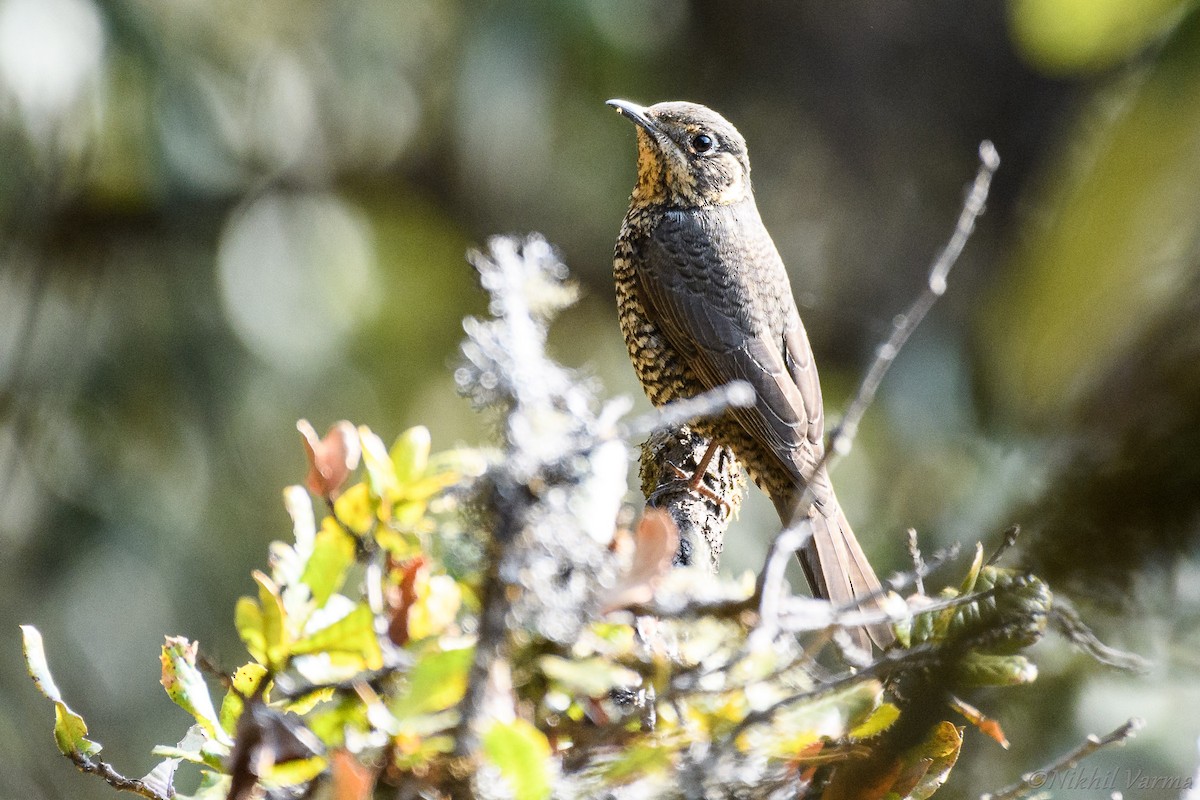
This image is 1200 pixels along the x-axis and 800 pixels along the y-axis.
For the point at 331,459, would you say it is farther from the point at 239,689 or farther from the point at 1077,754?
the point at 1077,754

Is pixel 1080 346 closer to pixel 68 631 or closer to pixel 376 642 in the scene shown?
pixel 376 642

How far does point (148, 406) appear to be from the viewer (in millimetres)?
5852

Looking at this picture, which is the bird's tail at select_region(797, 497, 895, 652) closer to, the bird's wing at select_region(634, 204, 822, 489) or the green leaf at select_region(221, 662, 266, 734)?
the bird's wing at select_region(634, 204, 822, 489)

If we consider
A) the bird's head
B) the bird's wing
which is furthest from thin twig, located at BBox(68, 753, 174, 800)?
the bird's head

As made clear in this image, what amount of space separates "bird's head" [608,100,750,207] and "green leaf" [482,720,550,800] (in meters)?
3.17

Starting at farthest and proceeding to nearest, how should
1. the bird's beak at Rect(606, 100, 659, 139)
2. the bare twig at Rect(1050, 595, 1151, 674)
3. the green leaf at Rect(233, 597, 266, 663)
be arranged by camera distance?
1. the bird's beak at Rect(606, 100, 659, 139)
2. the green leaf at Rect(233, 597, 266, 663)
3. the bare twig at Rect(1050, 595, 1151, 674)

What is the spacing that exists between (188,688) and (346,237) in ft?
17.0

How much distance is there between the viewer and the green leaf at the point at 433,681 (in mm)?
1088

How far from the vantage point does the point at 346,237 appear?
6.35 metres

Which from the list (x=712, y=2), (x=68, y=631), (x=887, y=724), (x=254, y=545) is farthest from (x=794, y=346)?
(x=712, y=2)

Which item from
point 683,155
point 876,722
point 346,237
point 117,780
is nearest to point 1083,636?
point 876,722

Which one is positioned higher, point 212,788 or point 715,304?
point 715,304

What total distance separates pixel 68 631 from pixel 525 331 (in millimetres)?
5156

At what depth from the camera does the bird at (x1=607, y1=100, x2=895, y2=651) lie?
11.5ft
